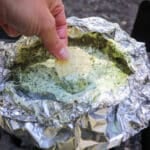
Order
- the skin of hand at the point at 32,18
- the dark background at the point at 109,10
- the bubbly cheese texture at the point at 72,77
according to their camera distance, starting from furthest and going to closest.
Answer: the dark background at the point at 109,10 < the bubbly cheese texture at the point at 72,77 < the skin of hand at the point at 32,18

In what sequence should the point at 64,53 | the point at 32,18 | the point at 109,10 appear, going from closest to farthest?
the point at 32,18 < the point at 64,53 < the point at 109,10

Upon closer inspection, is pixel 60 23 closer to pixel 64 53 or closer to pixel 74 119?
pixel 64 53

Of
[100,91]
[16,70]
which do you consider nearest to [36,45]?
[16,70]

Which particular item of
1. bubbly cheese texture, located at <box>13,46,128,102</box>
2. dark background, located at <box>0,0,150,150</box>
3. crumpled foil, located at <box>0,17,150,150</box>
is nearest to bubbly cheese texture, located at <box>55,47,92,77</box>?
bubbly cheese texture, located at <box>13,46,128,102</box>

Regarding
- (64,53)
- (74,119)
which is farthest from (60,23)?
(74,119)

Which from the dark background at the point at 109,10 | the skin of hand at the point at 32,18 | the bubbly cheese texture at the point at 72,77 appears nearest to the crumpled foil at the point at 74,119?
the bubbly cheese texture at the point at 72,77

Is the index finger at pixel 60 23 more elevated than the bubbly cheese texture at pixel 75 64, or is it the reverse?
the index finger at pixel 60 23

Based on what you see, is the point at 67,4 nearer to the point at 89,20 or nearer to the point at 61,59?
the point at 89,20

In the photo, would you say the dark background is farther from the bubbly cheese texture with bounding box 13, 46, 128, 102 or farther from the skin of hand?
the skin of hand

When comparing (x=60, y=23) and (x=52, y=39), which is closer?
(x=52, y=39)

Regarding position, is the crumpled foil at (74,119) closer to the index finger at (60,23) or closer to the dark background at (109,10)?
the index finger at (60,23)
